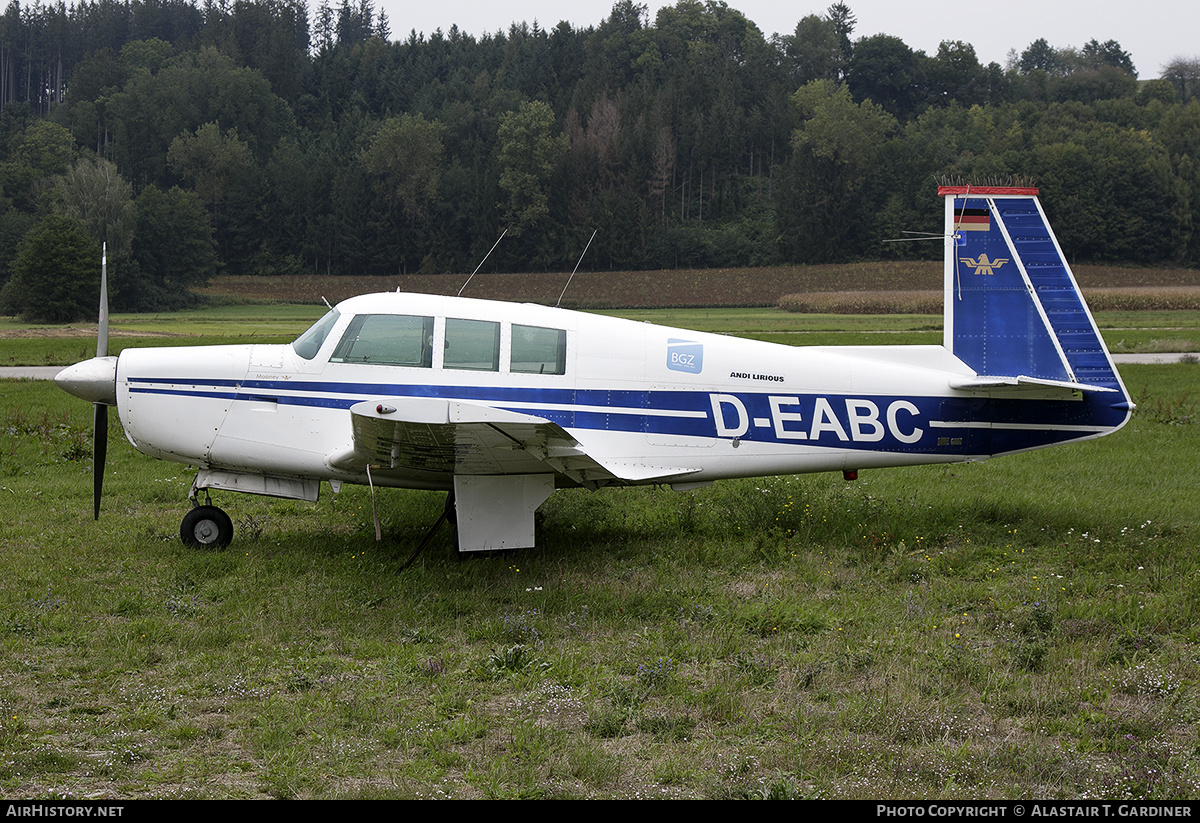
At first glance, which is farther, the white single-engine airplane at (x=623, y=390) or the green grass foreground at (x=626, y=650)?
the white single-engine airplane at (x=623, y=390)

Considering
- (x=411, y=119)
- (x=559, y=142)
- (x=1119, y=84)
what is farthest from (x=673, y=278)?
(x=1119, y=84)

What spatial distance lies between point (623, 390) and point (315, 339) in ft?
8.98

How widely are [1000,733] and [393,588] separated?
4564mm

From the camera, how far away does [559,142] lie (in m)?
97.1

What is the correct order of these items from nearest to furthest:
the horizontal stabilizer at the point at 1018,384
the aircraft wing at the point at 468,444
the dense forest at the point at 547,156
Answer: the aircraft wing at the point at 468,444, the horizontal stabilizer at the point at 1018,384, the dense forest at the point at 547,156

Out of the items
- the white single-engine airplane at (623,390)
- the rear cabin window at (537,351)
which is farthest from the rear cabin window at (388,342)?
the rear cabin window at (537,351)

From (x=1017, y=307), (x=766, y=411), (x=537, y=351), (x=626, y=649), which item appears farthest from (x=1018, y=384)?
(x=626, y=649)

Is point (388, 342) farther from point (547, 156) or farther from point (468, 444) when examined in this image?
point (547, 156)

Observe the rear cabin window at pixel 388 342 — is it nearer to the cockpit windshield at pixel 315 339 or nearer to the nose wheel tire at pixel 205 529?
the cockpit windshield at pixel 315 339

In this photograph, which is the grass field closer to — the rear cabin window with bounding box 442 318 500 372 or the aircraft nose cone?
the aircraft nose cone

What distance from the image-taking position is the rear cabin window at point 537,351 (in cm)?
821

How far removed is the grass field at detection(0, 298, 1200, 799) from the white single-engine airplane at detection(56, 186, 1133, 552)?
2.64 feet

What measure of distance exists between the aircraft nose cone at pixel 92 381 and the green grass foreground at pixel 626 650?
1.43 m
